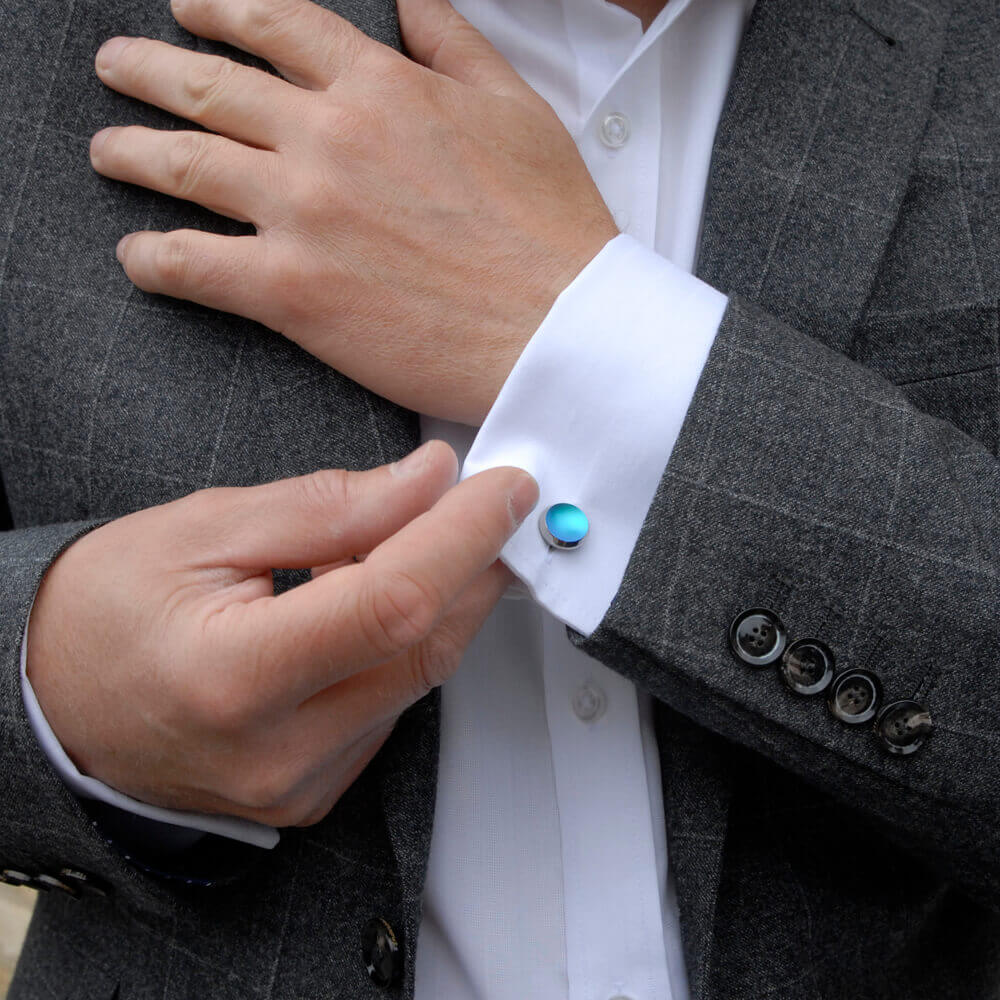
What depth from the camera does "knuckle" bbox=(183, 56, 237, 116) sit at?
632 millimetres

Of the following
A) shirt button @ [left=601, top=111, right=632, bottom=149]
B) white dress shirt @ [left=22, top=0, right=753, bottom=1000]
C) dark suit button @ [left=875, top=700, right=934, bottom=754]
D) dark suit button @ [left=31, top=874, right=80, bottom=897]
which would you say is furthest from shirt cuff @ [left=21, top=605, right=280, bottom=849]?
shirt button @ [left=601, top=111, right=632, bottom=149]

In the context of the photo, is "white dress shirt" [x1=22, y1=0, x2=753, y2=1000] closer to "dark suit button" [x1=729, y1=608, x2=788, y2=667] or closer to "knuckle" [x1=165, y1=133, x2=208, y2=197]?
"dark suit button" [x1=729, y1=608, x2=788, y2=667]

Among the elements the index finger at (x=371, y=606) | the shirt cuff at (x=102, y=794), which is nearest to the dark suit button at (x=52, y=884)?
the shirt cuff at (x=102, y=794)

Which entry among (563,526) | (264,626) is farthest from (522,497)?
(264,626)

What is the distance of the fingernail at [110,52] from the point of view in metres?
0.66

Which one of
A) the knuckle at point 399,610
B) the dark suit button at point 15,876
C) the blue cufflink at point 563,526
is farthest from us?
the dark suit button at point 15,876

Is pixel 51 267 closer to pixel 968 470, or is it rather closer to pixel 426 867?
pixel 426 867

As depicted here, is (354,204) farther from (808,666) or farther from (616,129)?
(808,666)

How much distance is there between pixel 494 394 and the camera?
62cm

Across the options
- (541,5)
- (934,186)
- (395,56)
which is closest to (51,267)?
(395,56)

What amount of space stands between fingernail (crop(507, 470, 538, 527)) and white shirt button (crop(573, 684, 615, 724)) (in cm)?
21

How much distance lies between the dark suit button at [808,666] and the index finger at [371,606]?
0.22 metres

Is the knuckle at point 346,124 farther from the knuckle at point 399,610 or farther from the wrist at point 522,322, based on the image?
the knuckle at point 399,610

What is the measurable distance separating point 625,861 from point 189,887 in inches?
13.9
